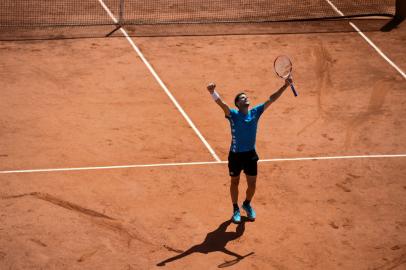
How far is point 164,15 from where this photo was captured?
22.7 meters

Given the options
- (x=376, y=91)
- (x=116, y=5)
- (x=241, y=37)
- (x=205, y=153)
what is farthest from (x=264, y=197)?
(x=116, y=5)

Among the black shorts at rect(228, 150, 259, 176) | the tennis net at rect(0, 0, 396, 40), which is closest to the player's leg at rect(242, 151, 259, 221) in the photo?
the black shorts at rect(228, 150, 259, 176)

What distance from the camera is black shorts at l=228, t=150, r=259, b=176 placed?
12.8 metres

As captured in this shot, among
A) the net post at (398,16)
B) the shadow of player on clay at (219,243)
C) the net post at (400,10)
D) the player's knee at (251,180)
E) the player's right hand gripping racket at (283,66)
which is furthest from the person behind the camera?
the net post at (400,10)

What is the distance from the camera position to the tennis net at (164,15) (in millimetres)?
21625

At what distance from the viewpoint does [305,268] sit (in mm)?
12000

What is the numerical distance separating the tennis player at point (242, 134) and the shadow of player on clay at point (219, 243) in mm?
235

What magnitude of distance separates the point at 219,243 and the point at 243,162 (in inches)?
56.6

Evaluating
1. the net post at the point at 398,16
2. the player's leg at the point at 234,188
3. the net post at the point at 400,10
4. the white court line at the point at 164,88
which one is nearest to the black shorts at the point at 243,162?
the player's leg at the point at 234,188

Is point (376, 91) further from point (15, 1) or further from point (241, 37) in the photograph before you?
point (15, 1)

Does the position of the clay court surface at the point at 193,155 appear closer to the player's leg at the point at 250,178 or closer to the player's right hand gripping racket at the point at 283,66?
the player's leg at the point at 250,178

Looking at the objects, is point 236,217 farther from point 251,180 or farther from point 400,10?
point 400,10

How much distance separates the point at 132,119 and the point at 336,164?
468 centimetres

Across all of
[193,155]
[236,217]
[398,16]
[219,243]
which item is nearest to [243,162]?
[236,217]
